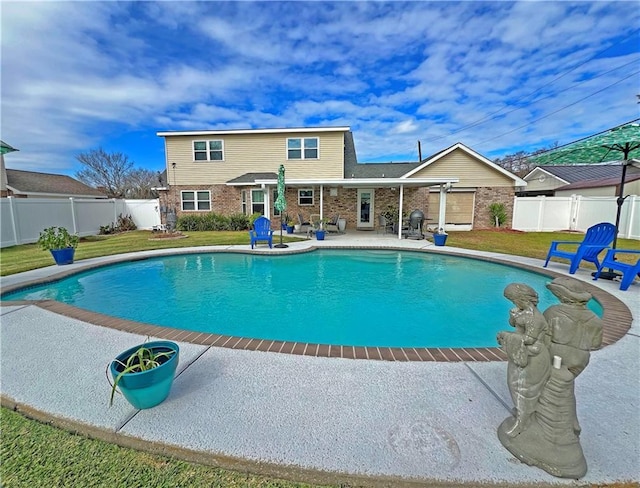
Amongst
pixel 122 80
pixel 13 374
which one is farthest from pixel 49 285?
pixel 122 80

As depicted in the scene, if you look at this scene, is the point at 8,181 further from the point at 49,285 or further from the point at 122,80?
the point at 49,285

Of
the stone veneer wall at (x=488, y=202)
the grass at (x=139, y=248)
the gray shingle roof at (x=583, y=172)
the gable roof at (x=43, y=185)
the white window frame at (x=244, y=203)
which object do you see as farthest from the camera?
the gray shingle roof at (x=583, y=172)

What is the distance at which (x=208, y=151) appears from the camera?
17688mm

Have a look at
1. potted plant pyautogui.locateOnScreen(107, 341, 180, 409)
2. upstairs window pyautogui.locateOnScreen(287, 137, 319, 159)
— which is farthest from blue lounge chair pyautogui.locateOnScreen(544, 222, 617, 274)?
upstairs window pyautogui.locateOnScreen(287, 137, 319, 159)

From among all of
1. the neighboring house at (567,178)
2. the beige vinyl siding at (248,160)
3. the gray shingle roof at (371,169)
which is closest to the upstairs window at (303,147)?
the beige vinyl siding at (248,160)

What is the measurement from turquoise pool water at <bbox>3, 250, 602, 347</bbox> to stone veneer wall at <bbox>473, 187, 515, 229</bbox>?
9.42m

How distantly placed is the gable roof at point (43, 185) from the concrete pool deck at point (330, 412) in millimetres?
26494

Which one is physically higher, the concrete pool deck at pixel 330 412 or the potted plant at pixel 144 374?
the potted plant at pixel 144 374

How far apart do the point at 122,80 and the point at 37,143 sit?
85.1ft

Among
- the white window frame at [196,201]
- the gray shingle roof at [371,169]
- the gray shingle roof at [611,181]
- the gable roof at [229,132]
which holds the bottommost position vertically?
the white window frame at [196,201]

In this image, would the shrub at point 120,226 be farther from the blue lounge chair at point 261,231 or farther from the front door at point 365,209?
the front door at point 365,209

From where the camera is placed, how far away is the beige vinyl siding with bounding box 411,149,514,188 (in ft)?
56.1

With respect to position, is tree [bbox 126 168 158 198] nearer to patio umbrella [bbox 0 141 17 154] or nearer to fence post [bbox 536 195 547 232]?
patio umbrella [bbox 0 141 17 154]

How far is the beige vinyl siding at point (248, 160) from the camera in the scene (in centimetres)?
1720
